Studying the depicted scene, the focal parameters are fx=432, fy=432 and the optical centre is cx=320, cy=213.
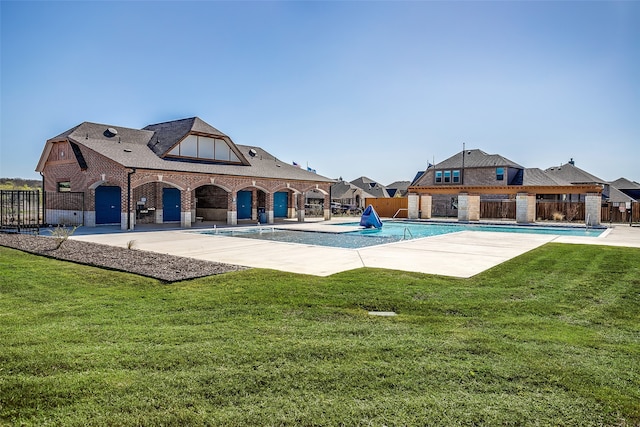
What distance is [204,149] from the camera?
2919 centimetres

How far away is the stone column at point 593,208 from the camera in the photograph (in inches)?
1271

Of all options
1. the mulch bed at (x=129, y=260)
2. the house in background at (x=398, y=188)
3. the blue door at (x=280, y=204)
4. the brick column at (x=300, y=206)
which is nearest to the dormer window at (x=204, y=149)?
the brick column at (x=300, y=206)

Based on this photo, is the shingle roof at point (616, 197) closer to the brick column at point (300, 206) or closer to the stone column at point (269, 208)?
the brick column at point (300, 206)

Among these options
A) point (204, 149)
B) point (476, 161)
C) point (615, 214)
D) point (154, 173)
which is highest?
point (476, 161)

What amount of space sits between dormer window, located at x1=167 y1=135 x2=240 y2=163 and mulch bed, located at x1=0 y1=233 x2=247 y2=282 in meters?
13.3

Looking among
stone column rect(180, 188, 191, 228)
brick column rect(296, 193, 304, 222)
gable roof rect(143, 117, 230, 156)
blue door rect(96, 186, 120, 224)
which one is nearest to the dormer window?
gable roof rect(143, 117, 230, 156)

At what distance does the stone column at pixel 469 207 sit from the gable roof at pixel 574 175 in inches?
552

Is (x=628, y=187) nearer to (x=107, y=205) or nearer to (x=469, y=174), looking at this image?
(x=469, y=174)

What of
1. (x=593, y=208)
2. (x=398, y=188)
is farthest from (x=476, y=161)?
(x=398, y=188)

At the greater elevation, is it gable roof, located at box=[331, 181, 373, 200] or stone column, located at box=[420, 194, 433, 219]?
gable roof, located at box=[331, 181, 373, 200]

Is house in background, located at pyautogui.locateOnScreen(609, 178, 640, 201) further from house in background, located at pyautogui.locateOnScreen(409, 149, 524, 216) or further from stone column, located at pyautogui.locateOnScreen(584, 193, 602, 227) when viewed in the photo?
stone column, located at pyautogui.locateOnScreen(584, 193, 602, 227)

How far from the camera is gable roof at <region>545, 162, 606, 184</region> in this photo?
1837 inches

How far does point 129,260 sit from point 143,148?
17.4 metres

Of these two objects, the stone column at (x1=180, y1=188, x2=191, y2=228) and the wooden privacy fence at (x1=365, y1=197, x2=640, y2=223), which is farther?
the wooden privacy fence at (x1=365, y1=197, x2=640, y2=223)
